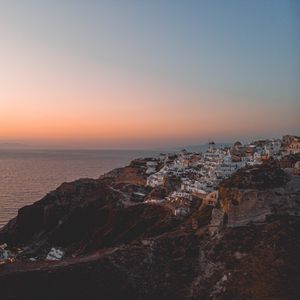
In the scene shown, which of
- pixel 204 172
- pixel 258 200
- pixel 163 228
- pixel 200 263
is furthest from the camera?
pixel 204 172

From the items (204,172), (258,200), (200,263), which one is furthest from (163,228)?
(204,172)

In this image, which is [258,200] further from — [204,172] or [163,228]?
[204,172]

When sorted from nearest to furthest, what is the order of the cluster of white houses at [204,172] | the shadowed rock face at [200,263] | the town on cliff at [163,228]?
1. the shadowed rock face at [200,263]
2. the town on cliff at [163,228]
3. the cluster of white houses at [204,172]

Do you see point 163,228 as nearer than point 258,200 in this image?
No

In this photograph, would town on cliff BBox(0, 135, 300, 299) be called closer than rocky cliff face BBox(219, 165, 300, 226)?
Yes

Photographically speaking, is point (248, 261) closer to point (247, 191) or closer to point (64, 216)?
point (247, 191)

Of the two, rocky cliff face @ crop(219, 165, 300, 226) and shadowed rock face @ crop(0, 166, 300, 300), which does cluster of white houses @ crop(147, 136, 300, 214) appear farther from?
shadowed rock face @ crop(0, 166, 300, 300)

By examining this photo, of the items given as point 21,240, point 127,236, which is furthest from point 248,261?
point 21,240

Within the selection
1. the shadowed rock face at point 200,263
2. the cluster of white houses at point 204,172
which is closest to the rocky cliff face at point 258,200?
the shadowed rock face at point 200,263

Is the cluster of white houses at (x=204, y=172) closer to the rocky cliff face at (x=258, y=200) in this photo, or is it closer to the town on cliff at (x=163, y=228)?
the town on cliff at (x=163, y=228)

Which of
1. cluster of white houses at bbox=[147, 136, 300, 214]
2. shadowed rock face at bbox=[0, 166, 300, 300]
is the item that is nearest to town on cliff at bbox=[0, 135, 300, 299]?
shadowed rock face at bbox=[0, 166, 300, 300]

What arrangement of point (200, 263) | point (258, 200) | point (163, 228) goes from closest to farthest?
point (200, 263)
point (258, 200)
point (163, 228)

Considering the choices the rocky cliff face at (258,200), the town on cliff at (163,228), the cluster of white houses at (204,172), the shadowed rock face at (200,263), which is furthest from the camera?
the cluster of white houses at (204,172)

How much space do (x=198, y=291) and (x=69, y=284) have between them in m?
6.81
